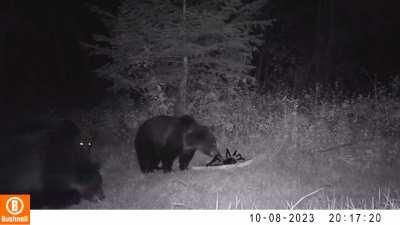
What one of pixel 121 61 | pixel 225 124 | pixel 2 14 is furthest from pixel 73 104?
pixel 225 124

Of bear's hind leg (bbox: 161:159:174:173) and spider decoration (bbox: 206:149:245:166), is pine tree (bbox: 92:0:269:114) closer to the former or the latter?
spider decoration (bbox: 206:149:245:166)

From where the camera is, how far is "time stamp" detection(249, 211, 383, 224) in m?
4.73

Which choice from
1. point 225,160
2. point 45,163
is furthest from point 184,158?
point 45,163

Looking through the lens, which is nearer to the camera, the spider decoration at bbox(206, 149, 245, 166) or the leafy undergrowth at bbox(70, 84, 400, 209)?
the leafy undergrowth at bbox(70, 84, 400, 209)

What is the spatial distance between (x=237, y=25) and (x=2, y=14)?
666 centimetres

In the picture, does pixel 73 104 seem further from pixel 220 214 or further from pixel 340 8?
pixel 220 214

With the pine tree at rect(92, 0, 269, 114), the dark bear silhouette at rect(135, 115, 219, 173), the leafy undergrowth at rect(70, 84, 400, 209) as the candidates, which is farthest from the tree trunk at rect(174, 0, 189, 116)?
the dark bear silhouette at rect(135, 115, 219, 173)

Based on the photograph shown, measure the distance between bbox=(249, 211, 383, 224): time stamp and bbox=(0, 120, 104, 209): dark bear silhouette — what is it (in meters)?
2.02

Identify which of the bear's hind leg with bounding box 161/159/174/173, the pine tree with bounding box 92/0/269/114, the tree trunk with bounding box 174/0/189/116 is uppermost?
the pine tree with bounding box 92/0/269/114

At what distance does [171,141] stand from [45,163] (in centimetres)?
277

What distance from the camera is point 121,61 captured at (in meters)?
9.66

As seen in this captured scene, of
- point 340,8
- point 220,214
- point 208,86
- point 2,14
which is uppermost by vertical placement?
point 340,8

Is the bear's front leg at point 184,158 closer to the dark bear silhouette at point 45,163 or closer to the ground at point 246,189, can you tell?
the ground at point 246,189

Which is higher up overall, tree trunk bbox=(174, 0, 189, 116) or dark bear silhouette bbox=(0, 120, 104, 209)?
tree trunk bbox=(174, 0, 189, 116)
